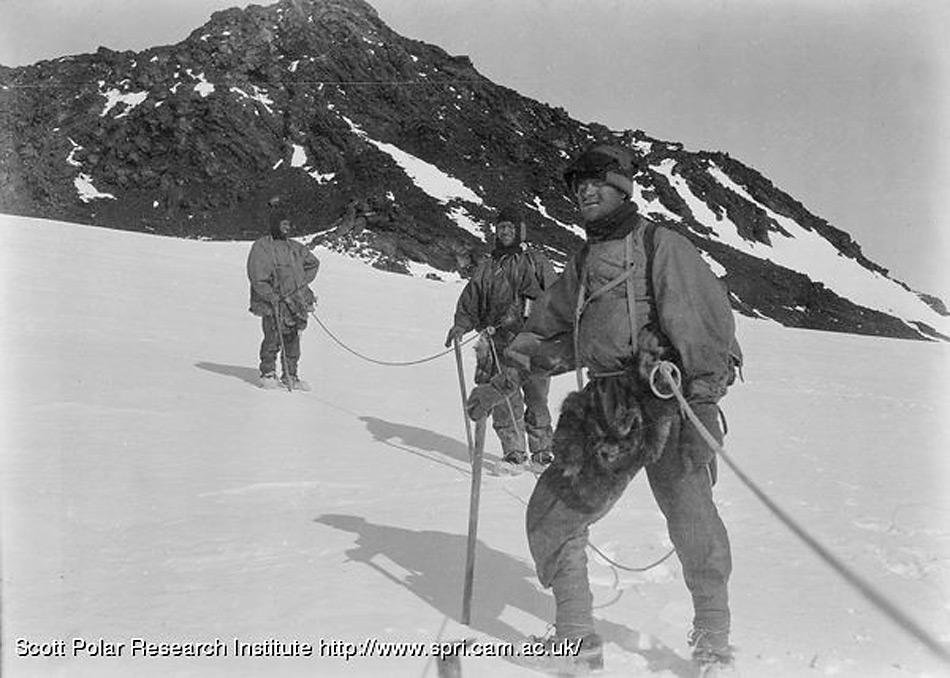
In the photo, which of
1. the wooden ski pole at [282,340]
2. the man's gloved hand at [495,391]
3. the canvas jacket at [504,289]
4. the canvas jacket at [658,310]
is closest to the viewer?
the canvas jacket at [658,310]

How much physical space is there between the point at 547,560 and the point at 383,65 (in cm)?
10816

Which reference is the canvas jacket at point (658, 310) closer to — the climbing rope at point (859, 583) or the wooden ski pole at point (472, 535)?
the climbing rope at point (859, 583)

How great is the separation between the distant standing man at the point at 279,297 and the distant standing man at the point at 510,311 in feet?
12.5

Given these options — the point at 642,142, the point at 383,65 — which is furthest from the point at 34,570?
the point at 642,142

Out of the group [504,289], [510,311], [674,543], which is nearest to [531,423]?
[510,311]

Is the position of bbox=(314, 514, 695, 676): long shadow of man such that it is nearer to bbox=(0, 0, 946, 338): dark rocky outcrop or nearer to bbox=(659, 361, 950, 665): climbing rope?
bbox=(659, 361, 950, 665): climbing rope

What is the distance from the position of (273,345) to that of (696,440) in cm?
812

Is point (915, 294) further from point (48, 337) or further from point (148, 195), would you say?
point (48, 337)

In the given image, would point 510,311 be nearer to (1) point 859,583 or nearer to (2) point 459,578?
(2) point 459,578

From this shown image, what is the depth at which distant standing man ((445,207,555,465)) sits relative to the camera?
7470 millimetres

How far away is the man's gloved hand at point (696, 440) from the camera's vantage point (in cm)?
352

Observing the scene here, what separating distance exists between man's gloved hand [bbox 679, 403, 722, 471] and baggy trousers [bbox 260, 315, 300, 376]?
798 cm

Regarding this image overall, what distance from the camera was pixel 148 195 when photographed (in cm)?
7412

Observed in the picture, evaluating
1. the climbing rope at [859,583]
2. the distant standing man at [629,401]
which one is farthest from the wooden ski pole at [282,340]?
the climbing rope at [859,583]
